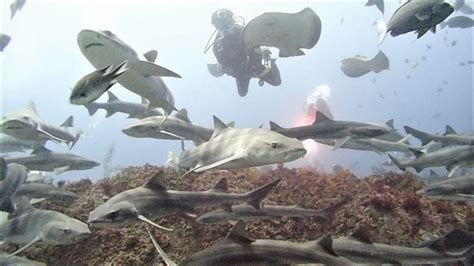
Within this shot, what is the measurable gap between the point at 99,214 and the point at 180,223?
2.06 m

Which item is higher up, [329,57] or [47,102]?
[329,57]

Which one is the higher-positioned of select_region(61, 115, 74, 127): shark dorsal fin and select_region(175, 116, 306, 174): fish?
select_region(175, 116, 306, 174): fish

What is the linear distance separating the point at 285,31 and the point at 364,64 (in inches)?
220

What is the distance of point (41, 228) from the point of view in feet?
17.6

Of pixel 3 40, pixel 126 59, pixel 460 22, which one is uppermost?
pixel 460 22

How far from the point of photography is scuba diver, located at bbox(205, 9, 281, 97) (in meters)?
14.0

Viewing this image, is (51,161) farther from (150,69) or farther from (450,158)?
(450,158)

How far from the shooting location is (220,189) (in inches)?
221

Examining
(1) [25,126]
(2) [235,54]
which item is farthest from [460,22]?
(1) [25,126]

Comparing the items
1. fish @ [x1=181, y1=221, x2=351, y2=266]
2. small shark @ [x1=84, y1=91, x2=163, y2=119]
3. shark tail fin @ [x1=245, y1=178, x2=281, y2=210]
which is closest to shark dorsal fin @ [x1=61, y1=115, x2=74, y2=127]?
small shark @ [x1=84, y1=91, x2=163, y2=119]

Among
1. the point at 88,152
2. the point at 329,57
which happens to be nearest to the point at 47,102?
the point at 88,152

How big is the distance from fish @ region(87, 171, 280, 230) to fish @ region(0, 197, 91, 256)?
72cm

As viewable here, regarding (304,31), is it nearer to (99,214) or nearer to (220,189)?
(220,189)

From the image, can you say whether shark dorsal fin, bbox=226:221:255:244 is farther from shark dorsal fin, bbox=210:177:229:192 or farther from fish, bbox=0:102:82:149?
fish, bbox=0:102:82:149
